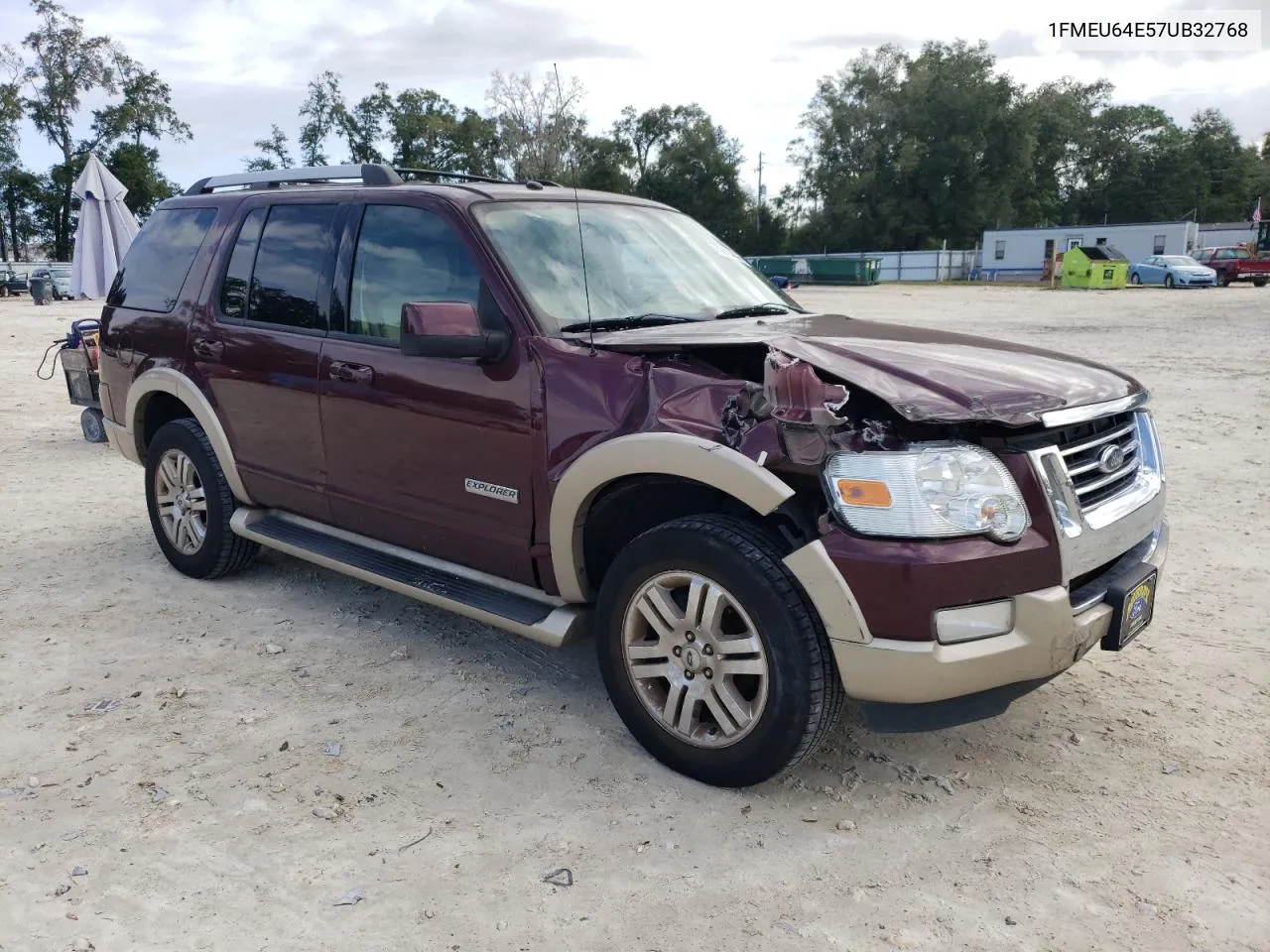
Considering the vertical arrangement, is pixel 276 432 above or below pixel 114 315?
below

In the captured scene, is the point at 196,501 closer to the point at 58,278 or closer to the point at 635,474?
the point at 635,474

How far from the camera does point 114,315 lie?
5.54m

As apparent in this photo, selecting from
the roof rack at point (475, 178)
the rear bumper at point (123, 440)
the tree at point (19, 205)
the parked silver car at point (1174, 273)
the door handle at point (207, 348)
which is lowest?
the parked silver car at point (1174, 273)

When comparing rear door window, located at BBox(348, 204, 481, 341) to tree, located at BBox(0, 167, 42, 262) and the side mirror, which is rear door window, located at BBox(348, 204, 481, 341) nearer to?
the side mirror

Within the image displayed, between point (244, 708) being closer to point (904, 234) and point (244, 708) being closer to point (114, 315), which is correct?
point (114, 315)

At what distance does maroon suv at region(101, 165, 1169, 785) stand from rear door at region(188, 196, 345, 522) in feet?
0.05

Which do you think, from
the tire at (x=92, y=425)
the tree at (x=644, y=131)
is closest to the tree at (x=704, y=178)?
the tree at (x=644, y=131)

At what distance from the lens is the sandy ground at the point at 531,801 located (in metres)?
2.63

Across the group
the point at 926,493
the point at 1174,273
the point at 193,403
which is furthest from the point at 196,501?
the point at 1174,273

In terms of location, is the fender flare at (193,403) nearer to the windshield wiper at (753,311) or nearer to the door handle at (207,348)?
the door handle at (207,348)

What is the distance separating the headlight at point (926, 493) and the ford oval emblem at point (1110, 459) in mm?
536

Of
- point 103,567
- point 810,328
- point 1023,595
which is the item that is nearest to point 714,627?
point 1023,595

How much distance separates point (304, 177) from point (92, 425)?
539 cm

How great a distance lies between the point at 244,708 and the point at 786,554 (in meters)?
2.21
